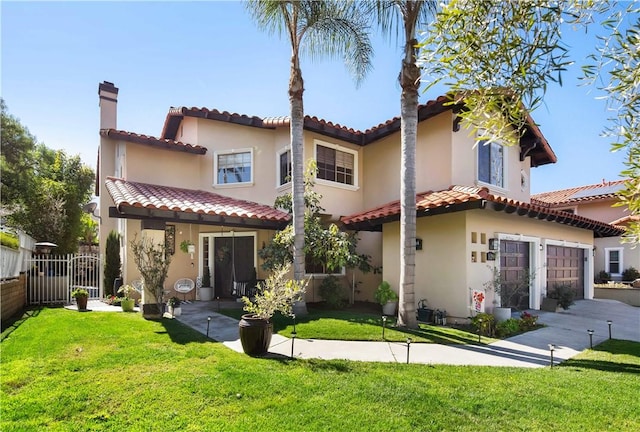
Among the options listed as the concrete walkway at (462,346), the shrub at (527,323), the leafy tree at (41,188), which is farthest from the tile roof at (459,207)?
the leafy tree at (41,188)

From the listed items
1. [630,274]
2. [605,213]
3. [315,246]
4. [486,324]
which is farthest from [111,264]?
[605,213]

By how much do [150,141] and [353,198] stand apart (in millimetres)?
9020

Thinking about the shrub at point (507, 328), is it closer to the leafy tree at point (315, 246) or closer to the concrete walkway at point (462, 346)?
the concrete walkway at point (462, 346)

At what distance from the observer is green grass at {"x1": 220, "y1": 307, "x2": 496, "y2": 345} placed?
9.04m

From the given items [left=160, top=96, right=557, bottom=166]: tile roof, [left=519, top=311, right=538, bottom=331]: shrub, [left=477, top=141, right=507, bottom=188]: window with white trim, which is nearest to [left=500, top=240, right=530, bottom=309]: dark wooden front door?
[left=519, top=311, right=538, bottom=331]: shrub

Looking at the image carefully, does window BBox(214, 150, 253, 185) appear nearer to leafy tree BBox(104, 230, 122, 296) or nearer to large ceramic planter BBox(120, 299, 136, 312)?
leafy tree BBox(104, 230, 122, 296)

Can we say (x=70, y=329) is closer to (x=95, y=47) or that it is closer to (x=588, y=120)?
(x=95, y=47)

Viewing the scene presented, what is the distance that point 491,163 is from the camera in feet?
48.8

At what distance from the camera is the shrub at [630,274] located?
19609 millimetres

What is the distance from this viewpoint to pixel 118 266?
50.7 feet

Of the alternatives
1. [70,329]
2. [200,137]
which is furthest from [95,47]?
[70,329]

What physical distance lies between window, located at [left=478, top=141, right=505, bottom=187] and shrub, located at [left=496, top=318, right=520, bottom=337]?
6.11 meters

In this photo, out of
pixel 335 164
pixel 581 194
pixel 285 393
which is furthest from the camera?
pixel 581 194

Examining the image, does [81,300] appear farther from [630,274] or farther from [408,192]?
[630,274]
